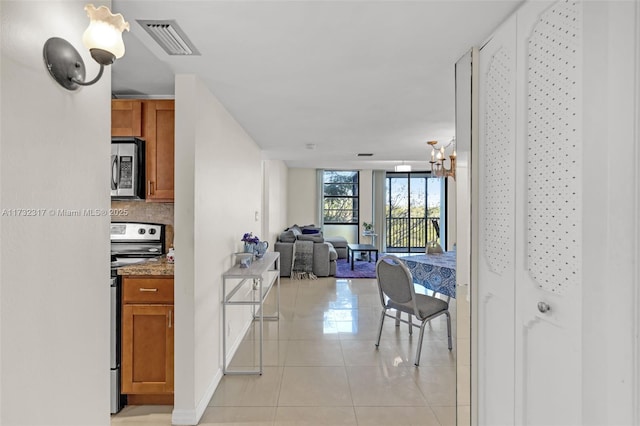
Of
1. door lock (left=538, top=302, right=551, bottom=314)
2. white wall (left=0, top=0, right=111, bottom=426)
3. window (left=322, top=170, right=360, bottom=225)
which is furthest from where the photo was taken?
window (left=322, top=170, right=360, bottom=225)

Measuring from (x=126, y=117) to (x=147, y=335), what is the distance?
160cm

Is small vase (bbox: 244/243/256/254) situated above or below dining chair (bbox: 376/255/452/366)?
above

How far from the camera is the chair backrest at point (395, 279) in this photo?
299 cm

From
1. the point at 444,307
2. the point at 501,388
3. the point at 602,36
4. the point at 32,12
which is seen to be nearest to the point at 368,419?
the point at 501,388

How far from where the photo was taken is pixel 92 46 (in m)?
1.06

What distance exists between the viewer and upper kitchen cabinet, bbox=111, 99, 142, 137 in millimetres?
2582

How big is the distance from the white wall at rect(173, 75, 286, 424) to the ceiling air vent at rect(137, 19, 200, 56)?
1.19ft

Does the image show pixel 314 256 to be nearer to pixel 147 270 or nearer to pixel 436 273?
pixel 436 273

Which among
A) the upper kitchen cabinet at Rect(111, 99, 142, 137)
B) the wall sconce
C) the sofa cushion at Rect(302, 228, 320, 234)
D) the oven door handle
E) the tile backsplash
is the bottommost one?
the sofa cushion at Rect(302, 228, 320, 234)

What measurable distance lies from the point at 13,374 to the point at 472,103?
6.85ft

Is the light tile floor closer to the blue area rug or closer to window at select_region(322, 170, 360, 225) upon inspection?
the blue area rug

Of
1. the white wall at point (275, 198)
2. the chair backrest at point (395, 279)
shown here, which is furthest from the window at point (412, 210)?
the chair backrest at point (395, 279)

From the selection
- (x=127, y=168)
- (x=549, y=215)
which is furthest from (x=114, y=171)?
(x=549, y=215)

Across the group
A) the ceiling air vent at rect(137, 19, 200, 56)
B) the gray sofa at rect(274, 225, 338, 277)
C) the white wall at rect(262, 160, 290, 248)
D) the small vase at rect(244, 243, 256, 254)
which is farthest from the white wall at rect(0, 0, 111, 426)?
the gray sofa at rect(274, 225, 338, 277)
